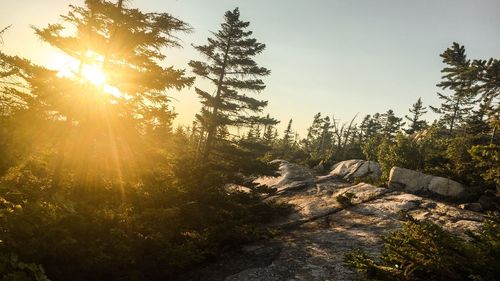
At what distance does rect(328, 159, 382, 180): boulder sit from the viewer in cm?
3123

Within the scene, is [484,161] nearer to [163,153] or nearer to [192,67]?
[163,153]

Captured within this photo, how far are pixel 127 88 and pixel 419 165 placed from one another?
23981 mm

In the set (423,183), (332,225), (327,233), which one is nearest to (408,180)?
(423,183)

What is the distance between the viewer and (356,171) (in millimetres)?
31922

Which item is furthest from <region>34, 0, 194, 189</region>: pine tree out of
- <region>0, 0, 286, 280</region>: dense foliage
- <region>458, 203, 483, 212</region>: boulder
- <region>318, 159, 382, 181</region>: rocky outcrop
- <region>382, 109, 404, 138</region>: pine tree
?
<region>382, 109, 404, 138</region>: pine tree

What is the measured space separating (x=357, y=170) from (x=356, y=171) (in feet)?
Result: 0.72

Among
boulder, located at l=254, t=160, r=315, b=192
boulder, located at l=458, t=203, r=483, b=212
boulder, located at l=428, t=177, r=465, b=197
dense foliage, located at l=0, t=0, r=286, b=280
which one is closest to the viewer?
dense foliage, located at l=0, t=0, r=286, b=280

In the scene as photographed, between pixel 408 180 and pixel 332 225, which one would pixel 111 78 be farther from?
pixel 408 180

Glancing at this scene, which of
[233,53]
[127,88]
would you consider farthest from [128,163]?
[233,53]

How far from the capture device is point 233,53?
21609 mm

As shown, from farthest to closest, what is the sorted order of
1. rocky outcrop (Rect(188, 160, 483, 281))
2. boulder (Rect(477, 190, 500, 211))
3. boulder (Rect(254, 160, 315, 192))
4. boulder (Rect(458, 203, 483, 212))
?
boulder (Rect(254, 160, 315, 192))
boulder (Rect(477, 190, 500, 211))
boulder (Rect(458, 203, 483, 212))
rocky outcrop (Rect(188, 160, 483, 281))

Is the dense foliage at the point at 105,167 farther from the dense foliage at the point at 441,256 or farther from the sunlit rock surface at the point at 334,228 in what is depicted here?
the dense foliage at the point at 441,256

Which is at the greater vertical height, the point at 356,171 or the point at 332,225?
the point at 356,171

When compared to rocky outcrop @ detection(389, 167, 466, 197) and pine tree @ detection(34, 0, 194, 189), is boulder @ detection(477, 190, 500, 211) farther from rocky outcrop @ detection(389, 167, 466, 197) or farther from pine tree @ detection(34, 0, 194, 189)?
pine tree @ detection(34, 0, 194, 189)
